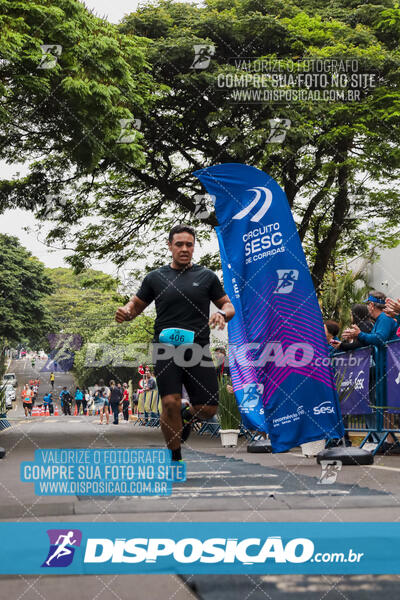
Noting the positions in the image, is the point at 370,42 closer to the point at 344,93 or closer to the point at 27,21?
the point at 344,93

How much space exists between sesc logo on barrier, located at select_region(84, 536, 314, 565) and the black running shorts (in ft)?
7.68

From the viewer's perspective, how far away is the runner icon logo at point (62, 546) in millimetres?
2574

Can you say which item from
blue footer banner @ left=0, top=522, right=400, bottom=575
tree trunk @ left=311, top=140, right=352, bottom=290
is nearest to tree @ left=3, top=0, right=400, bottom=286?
tree trunk @ left=311, top=140, right=352, bottom=290

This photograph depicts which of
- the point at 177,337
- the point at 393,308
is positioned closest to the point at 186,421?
the point at 177,337

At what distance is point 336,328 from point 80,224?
11.3m

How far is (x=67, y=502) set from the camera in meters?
3.97

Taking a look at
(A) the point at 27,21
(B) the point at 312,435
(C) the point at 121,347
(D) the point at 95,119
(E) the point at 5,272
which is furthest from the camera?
(C) the point at 121,347

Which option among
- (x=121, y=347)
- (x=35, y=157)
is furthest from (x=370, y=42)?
(x=121, y=347)

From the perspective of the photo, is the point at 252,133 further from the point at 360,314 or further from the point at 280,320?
the point at 280,320

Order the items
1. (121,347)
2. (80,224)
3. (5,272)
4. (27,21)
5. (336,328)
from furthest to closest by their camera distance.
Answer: (121,347)
(5,272)
(80,224)
(27,21)
(336,328)

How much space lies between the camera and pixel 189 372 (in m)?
5.21

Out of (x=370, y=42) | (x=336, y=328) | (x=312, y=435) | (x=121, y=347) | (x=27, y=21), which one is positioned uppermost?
(x=370, y=42)

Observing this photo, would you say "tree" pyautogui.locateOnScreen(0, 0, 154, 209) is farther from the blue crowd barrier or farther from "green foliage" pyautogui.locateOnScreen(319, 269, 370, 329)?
the blue crowd barrier

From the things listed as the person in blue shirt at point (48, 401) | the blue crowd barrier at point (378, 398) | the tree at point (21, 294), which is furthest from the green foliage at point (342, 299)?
the person in blue shirt at point (48, 401)
